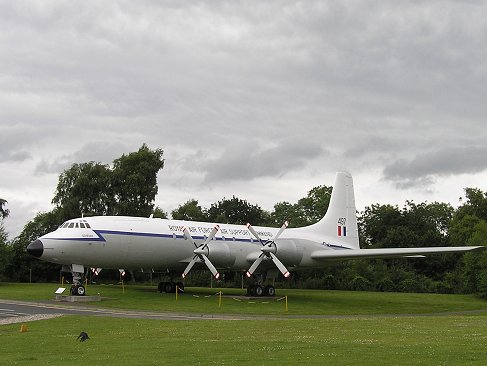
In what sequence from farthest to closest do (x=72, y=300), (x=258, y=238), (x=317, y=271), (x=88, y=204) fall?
1. (x=88, y=204)
2. (x=317, y=271)
3. (x=258, y=238)
4. (x=72, y=300)

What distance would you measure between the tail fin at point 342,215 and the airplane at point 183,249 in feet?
7.67

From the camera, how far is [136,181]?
66062mm

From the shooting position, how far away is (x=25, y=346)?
52.9 ft

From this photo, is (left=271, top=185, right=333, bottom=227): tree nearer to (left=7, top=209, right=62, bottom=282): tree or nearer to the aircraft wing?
(left=7, top=209, right=62, bottom=282): tree

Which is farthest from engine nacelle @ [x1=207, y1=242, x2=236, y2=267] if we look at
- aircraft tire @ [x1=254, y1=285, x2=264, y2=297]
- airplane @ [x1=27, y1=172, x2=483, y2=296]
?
aircraft tire @ [x1=254, y1=285, x2=264, y2=297]

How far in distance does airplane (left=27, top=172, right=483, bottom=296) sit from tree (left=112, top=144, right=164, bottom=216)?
1032 inches

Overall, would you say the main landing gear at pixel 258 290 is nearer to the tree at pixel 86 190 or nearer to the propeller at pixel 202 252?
the propeller at pixel 202 252


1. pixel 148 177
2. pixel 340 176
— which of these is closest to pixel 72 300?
pixel 340 176

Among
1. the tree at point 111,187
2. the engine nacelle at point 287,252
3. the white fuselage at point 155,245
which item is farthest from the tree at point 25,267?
the engine nacelle at point 287,252

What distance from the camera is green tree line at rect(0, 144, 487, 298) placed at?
56.1 metres

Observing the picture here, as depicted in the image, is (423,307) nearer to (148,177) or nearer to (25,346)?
(25,346)

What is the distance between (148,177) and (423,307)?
129 feet

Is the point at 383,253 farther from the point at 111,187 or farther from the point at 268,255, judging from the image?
the point at 111,187

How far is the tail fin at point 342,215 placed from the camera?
45.3 m
